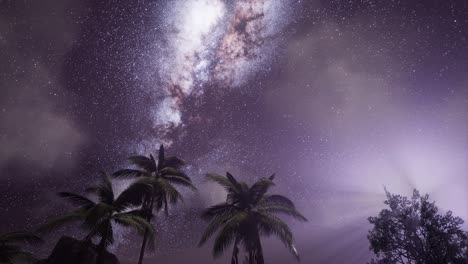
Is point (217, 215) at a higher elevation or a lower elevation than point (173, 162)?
lower

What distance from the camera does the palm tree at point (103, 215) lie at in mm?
13797

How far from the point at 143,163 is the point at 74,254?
845 cm

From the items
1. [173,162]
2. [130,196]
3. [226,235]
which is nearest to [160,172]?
[173,162]

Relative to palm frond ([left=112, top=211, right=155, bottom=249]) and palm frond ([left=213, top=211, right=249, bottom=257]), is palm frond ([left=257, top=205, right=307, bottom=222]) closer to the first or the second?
palm frond ([left=213, top=211, right=249, bottom=257])

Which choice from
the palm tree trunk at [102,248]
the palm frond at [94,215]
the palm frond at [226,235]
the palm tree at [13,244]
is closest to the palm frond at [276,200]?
the palm frond at [226,235]

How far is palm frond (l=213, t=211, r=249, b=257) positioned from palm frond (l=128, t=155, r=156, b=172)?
852 centimetres

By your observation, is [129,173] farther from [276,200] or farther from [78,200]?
[276,200]

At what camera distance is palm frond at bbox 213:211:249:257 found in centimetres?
1688

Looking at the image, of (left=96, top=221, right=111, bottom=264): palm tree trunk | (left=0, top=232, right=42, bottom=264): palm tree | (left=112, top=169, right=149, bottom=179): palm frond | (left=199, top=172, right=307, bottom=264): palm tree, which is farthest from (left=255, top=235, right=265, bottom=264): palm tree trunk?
(left=0, top=232, right=42, bottom=264): palm tree

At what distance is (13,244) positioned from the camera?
24.0 meters

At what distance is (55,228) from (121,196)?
3.48 m

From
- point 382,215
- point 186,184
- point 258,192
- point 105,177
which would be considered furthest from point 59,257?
point 382,215

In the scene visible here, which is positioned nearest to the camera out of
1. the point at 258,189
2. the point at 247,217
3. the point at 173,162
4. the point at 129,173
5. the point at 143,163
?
the point at 247,217

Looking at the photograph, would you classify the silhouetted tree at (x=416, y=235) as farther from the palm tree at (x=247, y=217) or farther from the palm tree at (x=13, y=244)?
the palm tree at (x=13, y=244)
